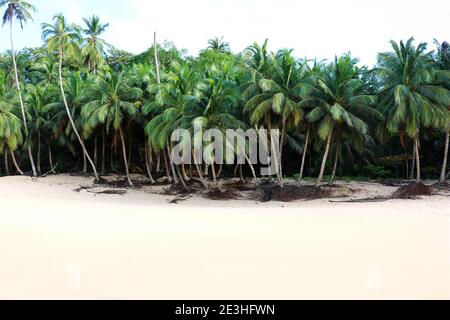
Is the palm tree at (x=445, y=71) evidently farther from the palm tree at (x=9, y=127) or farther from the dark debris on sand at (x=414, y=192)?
the palm tree at (x=9, y=127)

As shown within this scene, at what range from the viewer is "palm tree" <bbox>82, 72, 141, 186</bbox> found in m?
27.2

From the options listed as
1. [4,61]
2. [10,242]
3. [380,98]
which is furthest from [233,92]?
[4,61]

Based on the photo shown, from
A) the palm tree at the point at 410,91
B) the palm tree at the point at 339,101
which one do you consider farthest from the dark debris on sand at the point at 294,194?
the palm tree at the point at 410,91

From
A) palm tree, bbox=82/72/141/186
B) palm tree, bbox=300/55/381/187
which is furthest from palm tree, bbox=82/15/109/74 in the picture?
palm tree, bbox=300/55/381/187

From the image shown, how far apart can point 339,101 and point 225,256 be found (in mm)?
16945

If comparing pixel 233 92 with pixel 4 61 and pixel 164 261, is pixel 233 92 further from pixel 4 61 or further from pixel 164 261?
pixel 4 61

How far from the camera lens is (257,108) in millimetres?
22625

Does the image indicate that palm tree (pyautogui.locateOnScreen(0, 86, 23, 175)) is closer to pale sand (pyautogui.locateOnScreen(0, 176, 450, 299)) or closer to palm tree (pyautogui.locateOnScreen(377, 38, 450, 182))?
pale sand (pyautogui.locateOnScreen(0, 176, 450, 299))

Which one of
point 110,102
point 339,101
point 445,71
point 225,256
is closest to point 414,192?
point 339,101

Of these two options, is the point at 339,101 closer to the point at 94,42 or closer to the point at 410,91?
the point at 410,91

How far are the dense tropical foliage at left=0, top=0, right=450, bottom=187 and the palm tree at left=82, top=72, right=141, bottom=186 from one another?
0.08 meters

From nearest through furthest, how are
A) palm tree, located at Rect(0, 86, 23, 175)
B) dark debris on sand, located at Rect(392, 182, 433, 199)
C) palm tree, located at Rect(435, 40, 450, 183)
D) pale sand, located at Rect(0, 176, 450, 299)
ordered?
pale sand, located at Rect(0, 176, 450, 299) < dark debris on sand, located at Rect(392, 182, 433, 199) < palm tree, located at Rect(435, 40, 450, 183) < palm tree, located at Rect(0, 86, 23, 175)

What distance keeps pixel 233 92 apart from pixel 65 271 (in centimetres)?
1670

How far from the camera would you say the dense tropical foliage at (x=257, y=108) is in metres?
23.1
